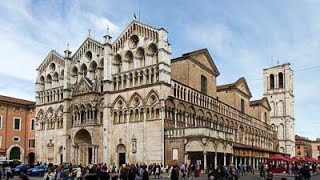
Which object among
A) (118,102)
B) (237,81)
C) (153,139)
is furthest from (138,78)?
(237,81)

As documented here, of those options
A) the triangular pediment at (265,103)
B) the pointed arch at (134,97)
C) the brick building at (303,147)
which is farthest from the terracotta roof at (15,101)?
the brick building at (303,147)

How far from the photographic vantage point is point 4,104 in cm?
6238

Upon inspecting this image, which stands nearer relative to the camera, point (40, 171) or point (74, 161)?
point (40, 171)

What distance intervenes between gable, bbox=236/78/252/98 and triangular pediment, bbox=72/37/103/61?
98.2ft

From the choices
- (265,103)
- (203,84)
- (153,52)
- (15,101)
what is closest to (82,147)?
(153,52)

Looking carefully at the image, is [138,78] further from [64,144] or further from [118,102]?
[64,144]

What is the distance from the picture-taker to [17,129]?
64.3 meters

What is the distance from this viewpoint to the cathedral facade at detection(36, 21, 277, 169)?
45531 millimetres

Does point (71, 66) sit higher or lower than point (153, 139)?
A: higher

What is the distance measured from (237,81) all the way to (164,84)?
3246 cm

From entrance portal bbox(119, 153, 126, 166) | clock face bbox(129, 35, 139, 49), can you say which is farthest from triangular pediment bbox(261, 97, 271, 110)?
entrance portal bbox(119, 153, 126, 166)

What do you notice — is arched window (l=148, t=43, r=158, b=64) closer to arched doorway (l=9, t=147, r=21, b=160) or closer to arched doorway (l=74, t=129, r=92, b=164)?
arched doorway (l=74, t=129, r=92, b=164)

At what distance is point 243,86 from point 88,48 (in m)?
34.0

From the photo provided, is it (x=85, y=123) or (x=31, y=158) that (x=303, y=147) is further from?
(x=85, y=123)
